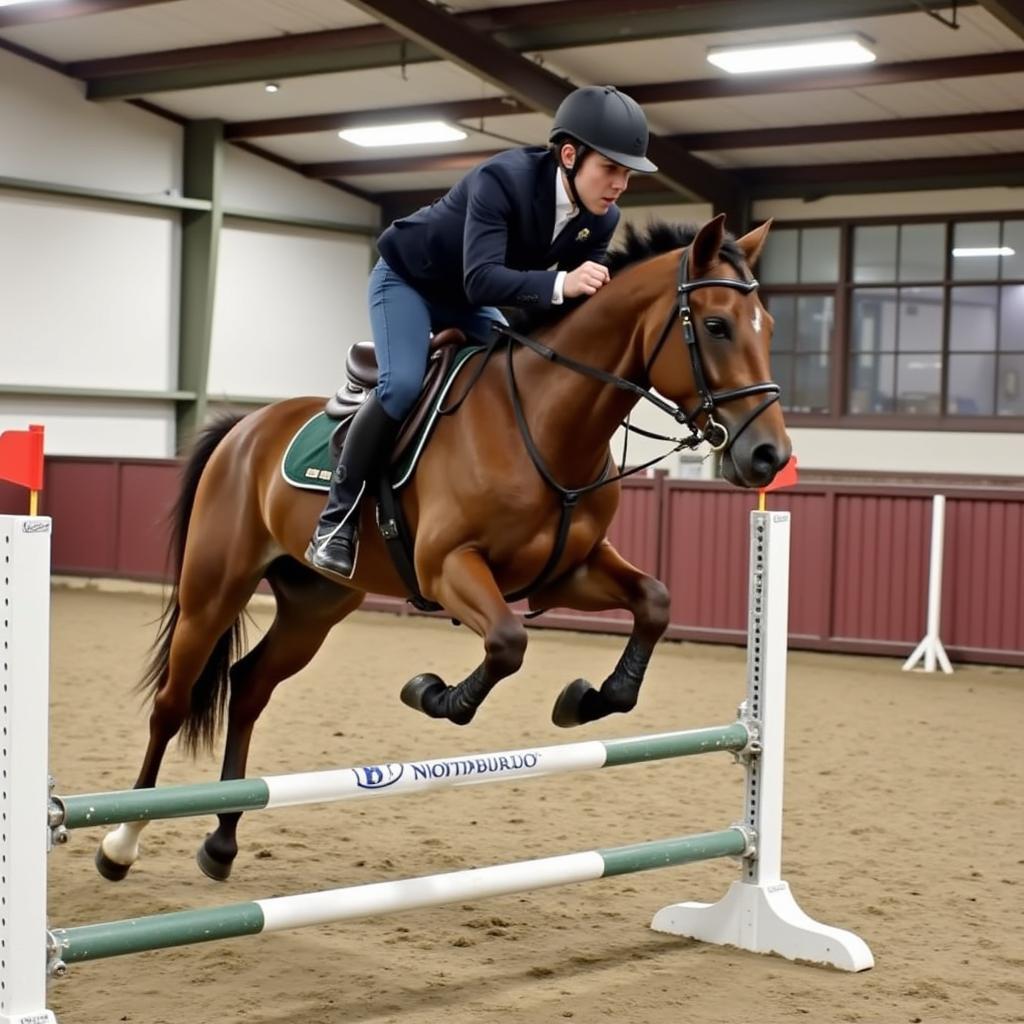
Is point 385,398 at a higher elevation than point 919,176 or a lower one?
lower

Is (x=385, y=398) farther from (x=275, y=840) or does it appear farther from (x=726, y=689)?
(x=726, y=689)

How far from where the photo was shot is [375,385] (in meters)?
3.78

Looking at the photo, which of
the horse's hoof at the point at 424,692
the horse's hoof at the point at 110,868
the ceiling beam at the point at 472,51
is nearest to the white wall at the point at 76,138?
the ceiling beam at the point at 472,51

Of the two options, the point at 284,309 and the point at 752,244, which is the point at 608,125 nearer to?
the point at 752,244

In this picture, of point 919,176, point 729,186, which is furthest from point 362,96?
point 919,176

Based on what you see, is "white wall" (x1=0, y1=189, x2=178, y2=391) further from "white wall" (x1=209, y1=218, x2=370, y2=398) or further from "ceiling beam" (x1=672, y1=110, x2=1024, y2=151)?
"ceiling beam" (x1=672, y1=110, x2=1024, y2=151)

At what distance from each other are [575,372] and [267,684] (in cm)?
154

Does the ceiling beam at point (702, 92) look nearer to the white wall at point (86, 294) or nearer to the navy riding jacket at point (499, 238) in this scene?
the white wall at point (86, 294)

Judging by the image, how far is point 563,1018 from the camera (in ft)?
9.91

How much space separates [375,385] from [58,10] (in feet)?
33.3

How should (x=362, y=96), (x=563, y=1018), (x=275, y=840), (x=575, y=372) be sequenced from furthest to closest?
(x=362, y=96), (x=275, y=840), (x=575, y=372), (x=563, y=1018)

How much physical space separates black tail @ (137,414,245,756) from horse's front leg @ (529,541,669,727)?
121 cm

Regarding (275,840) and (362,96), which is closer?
(275,840)

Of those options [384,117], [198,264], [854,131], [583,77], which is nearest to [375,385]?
[583,77]
